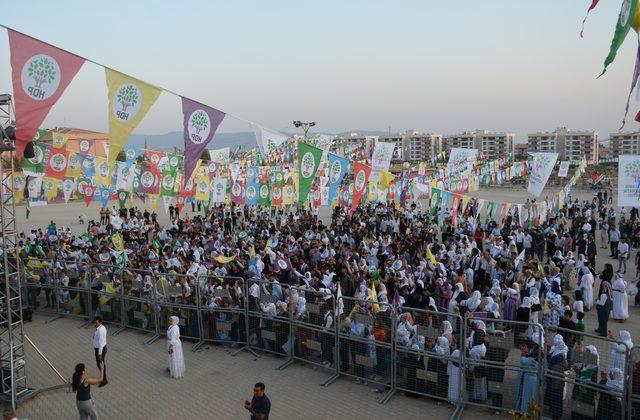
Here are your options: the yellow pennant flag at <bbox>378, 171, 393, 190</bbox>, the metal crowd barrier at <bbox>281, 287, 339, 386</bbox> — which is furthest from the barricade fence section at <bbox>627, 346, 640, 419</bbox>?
the yellow pennant flag at <bbox>378, 171, 393, 190</bbox>

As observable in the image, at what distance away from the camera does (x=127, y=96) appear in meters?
9.25

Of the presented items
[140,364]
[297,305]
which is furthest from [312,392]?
[140,364]

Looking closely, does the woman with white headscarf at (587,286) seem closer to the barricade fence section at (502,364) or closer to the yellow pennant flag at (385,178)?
the barricade fence section at (502,364)

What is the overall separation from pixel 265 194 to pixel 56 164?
9.20 meters

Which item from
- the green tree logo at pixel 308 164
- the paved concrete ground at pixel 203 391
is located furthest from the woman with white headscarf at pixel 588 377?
the green tree logo at pixel 308 164

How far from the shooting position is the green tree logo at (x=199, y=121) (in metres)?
10.6

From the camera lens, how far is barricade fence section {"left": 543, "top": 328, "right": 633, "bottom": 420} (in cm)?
682

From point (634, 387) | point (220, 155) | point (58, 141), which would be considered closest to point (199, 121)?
point (634, 387)

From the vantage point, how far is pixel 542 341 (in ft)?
25.2

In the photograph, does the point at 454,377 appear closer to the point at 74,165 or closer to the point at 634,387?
the point at 634,387

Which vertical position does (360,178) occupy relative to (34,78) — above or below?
below

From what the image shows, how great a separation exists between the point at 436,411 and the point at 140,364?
6.20 meters

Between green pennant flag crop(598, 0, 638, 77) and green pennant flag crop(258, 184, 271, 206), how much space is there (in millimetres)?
18682

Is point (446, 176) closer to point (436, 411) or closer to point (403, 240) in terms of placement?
point (403, 240)
